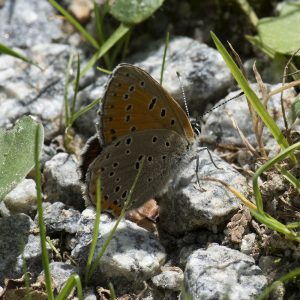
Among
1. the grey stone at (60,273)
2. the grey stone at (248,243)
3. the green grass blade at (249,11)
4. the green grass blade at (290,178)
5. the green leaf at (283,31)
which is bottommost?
the grey stone at (248,243)

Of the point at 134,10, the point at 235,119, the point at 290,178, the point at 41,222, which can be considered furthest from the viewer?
the point at 134,10

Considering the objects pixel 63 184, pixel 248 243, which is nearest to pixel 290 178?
pixel 248 243

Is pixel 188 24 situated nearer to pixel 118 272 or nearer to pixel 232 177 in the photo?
pixel 232 177

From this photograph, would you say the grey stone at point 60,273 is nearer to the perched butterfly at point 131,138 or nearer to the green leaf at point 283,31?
the perched butterfly at point 131,138

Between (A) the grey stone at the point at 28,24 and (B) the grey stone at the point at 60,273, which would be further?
(A) the grey stone at the point at 28,24

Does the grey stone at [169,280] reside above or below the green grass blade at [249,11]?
below

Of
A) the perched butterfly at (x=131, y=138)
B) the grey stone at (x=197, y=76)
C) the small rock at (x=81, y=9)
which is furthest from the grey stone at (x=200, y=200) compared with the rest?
the small rock at (x=81, y=9)

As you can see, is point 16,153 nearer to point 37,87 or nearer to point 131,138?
point 131,138
